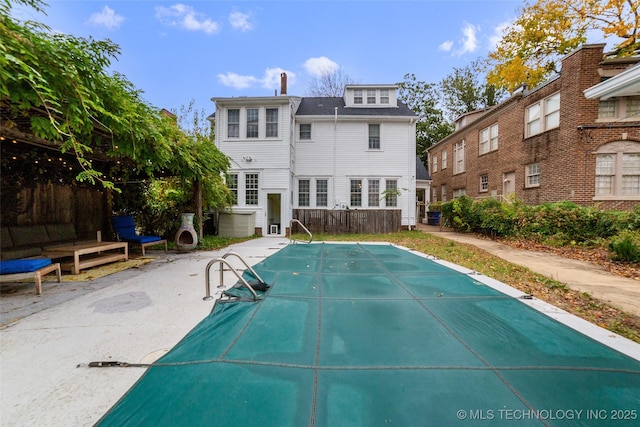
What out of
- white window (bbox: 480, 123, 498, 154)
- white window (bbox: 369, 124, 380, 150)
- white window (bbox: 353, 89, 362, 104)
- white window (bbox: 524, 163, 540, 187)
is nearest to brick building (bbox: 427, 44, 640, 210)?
white window (bbox: 524, 163, 540, 187)

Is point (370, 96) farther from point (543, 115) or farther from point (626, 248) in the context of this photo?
point (626, 248)

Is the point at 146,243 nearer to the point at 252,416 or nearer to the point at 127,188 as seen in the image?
the point at 127,188

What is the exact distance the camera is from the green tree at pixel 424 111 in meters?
28.3

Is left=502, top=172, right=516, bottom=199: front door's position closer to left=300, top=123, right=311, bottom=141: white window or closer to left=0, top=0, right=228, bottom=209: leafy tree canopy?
left=300, top=123, right=311, bottom=141: white window

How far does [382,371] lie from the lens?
2.17 m

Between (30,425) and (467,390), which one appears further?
(467,390)

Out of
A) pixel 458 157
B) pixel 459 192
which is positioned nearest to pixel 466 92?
pixel 458 157

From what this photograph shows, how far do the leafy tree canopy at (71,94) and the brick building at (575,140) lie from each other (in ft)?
42.2

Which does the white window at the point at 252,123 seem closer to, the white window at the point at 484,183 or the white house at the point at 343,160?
the white house at the point at 343,160

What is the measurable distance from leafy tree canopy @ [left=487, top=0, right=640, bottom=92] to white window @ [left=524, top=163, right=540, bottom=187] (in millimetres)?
7132

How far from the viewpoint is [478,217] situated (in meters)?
12.0

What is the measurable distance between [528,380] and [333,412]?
5.10 ft

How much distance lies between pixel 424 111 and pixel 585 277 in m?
27.5

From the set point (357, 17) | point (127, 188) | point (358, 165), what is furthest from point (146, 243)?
point (357, 17)
